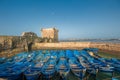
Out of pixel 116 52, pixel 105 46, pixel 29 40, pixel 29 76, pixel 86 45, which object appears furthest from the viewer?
pixel 29 40

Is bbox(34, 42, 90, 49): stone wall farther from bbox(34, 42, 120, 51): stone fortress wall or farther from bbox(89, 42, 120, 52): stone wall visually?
bbox(89, 42, 120, 52): stone wall

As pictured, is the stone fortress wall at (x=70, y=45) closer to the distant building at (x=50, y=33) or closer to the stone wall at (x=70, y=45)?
the stone wall at (x=70, y=45)

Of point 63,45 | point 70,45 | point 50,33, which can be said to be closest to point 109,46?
point 70,45

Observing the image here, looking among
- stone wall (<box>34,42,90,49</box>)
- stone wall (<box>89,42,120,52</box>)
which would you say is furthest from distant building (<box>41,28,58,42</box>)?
stone wall (<box>89,42,120,52</box>)

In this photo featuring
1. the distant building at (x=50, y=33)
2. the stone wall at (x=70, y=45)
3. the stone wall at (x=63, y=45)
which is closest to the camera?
the stone wall at (x=70, y=45)

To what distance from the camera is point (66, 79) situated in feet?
57.2

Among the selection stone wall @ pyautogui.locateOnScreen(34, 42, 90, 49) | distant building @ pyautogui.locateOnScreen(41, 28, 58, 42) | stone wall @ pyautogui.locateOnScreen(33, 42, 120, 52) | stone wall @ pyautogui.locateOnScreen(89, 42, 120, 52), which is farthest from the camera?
distant building @ pyautogui.locateOnScreen(41, 28, 58, 42)

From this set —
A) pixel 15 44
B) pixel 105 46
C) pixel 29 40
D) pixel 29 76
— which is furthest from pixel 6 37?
pixel 29 76

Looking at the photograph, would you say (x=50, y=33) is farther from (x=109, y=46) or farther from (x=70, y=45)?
(x=109, y=46)

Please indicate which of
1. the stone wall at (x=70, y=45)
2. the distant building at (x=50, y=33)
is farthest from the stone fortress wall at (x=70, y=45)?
the distant building at (x=50, y=33)

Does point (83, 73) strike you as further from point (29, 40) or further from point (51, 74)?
point (29, 40)

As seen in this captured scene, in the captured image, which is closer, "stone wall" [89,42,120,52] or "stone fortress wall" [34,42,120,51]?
"stone wall" [89,42,120,52]

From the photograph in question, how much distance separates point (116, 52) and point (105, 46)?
20.7 ft

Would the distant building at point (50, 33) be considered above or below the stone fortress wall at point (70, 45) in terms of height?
above
